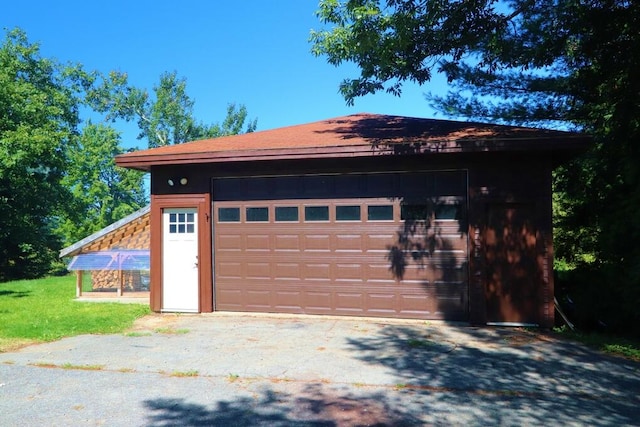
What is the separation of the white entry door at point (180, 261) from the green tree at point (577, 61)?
4.04 metres

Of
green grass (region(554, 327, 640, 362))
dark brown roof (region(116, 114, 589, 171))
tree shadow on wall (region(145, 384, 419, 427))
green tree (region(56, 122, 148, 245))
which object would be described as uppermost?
green tree (region(56, 122, 148, 245))

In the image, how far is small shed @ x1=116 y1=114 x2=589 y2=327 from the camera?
24.8 ft

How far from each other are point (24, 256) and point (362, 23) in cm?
2194

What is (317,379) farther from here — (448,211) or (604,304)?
(604,304)

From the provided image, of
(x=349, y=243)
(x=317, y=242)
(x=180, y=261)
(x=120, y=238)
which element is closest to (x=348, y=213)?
(x=349, y=243)

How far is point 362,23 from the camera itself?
7559mm

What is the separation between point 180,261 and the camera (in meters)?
9.01

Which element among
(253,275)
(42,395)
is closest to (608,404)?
(42,395)

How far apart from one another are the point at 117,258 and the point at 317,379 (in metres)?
7.20

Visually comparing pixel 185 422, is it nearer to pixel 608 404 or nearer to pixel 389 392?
pixel 389 392

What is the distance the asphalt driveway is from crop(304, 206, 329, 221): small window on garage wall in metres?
2.08

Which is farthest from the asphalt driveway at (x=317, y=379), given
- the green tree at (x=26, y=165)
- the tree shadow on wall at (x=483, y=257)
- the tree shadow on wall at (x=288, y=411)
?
the green tree at (x=26, y=165)

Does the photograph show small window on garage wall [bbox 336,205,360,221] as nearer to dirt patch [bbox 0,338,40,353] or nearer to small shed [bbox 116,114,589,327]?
small shed [bbox 116,114,589,327]

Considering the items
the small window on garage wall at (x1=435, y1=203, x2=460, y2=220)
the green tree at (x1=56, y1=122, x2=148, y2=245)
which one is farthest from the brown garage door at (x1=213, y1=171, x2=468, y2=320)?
the green tree at (x1=56, y1=122, x2=148, y2=245)
